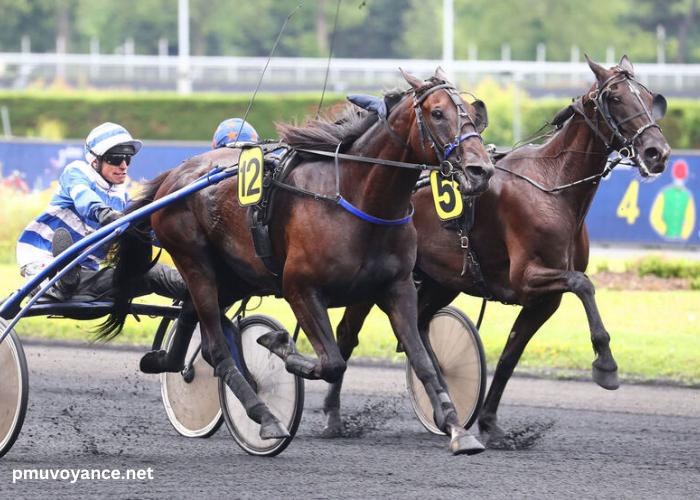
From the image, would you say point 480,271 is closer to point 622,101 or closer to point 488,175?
point 622,101

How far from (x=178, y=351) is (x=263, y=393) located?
0.58 m

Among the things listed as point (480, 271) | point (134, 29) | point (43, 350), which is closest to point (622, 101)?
point (480, 271)

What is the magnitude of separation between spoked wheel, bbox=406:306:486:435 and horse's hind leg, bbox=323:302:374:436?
44 cm

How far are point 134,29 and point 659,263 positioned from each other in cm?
4156

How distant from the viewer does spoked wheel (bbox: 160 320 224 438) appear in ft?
20.2

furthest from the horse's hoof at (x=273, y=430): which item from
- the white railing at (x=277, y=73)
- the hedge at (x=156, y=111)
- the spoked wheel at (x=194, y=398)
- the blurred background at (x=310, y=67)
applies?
the white railing at (x=277, y=73)

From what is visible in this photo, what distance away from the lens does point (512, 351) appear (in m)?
6.03

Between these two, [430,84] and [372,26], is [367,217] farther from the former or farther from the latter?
[372,26]

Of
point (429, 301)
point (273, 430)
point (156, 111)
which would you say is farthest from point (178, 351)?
point (156, 111)

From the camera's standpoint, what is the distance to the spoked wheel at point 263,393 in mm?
5523

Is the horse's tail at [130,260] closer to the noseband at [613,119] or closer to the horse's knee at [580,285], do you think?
the horse's knee at [580,285]

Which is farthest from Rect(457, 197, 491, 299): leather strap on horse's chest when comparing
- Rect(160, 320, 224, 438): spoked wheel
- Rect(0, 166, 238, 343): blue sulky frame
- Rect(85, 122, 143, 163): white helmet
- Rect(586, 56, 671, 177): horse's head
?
Rect(85, 122, 143, 163): white helmet

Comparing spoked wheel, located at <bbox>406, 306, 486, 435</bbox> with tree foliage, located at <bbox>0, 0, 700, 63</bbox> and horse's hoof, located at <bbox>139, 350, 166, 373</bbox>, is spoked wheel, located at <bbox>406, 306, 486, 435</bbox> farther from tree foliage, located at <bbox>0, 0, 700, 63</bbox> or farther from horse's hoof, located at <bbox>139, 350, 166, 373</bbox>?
tree foliage, located at <bbox>0, 0, 700, 63</bbox>

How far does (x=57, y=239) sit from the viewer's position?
5.79 meters
